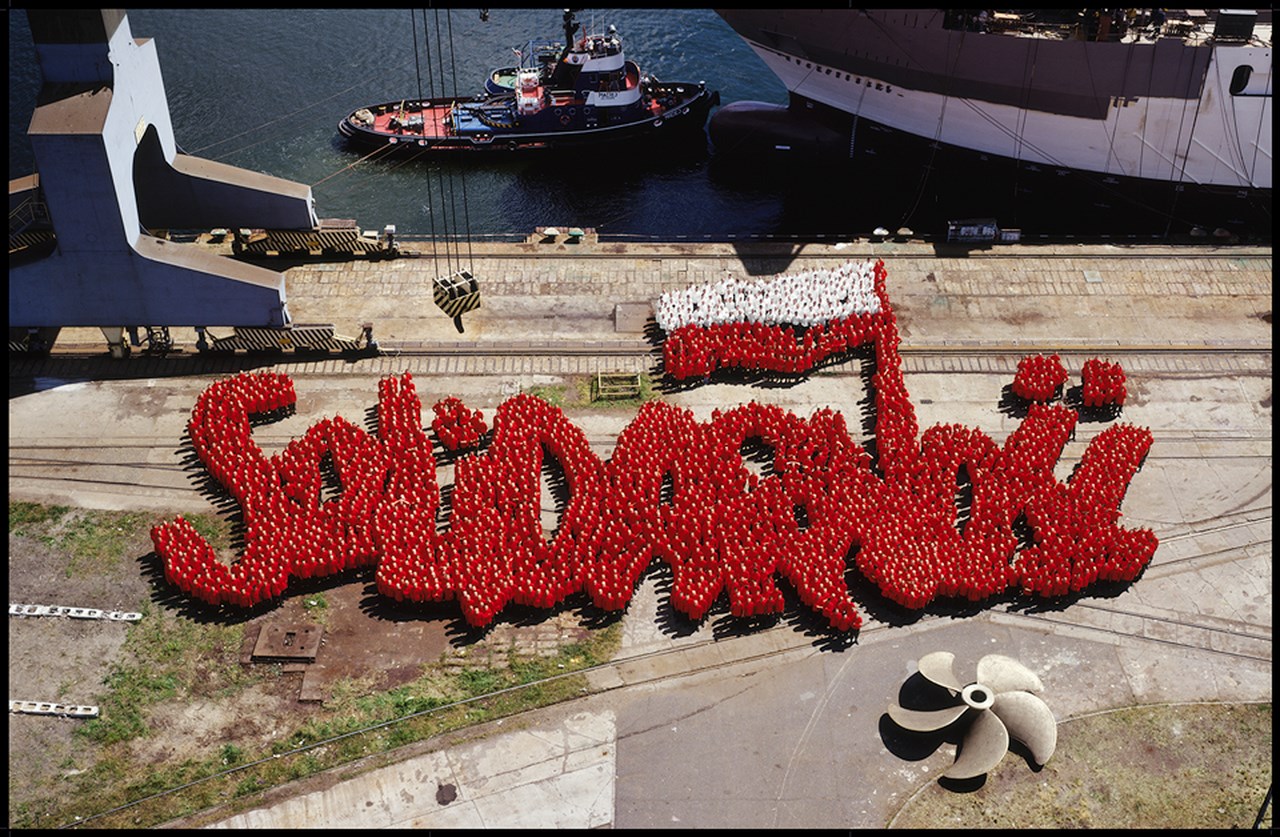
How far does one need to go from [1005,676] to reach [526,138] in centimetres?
4026

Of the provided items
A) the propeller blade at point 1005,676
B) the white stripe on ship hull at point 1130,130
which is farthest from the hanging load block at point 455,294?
the white stripe on ship hull at point 1130,130

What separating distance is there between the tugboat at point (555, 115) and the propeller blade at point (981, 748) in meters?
40.2

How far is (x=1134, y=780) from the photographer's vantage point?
3250 cm

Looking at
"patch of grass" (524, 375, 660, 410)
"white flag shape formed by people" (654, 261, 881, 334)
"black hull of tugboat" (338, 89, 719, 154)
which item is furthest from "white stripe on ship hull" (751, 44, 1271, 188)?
"patch of grass" (524, 375, 660, 410)

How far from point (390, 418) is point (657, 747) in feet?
49.7

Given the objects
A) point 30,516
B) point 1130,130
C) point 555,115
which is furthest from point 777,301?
point 30,516

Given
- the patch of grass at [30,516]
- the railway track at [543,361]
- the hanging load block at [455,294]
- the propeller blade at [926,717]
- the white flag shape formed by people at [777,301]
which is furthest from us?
the white flag shape formed by people at [777,301]

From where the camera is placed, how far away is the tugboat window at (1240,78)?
56469 mm

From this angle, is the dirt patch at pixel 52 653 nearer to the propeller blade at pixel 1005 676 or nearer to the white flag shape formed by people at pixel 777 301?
the white flag shape formed by people at pixel 777 301

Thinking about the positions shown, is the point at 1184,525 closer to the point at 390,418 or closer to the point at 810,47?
the point at 390,418

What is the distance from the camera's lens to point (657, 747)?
33219 mm

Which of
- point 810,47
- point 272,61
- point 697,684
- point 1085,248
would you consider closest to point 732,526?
point 697,684

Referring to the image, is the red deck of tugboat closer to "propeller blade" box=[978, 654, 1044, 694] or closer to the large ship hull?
the large ship hull

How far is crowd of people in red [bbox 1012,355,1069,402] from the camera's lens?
146 ft
